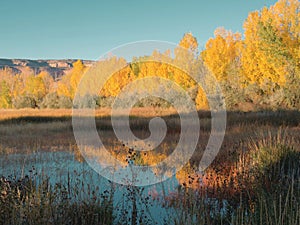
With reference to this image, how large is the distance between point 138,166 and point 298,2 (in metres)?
20.5

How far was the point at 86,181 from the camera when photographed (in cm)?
530

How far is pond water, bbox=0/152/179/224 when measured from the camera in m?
4.52

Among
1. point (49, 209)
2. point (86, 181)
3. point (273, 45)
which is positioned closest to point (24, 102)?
point (273, 45)

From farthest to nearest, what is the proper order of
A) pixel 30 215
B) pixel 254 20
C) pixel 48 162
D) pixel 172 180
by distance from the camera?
pixel 254 20, pixel 48 162, pixel 172 180, pixel 30 215

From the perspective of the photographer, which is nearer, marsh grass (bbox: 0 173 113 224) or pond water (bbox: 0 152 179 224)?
marsh grass (bbox: 0 173 113 224)

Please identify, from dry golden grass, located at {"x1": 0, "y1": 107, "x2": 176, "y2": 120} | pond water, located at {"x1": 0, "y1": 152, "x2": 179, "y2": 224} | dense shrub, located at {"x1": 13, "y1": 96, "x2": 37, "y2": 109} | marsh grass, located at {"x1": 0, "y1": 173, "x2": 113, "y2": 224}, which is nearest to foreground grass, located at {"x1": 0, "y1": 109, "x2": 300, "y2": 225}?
marsh grass, located at {"x1": 0, "y1": 173, "x2": 113, "y2": 224}

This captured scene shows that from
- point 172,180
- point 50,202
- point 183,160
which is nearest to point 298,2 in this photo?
point 183,160

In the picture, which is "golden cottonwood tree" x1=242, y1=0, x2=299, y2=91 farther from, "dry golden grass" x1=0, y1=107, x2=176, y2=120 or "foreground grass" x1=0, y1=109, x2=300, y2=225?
"foreground grass" x1=0, y1=109, x2=300, y2=225

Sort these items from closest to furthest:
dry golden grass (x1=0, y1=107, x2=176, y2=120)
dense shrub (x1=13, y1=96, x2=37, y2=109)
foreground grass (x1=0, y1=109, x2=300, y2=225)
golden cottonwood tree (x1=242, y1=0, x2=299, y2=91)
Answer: foreground grass (x1=0, y1=109, x2=300, y2=225) → golden cottonwood tree (x1=242, y1=0, x2=299, y2=91) → dry golden grass (x1=0, y1=107, x2=176, y2=120) → dense shrub (x1=13, y1=96, x2=37, y2=109)

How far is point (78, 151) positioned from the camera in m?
9.70

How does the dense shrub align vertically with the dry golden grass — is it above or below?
above

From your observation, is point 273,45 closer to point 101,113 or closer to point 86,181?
point 101,113

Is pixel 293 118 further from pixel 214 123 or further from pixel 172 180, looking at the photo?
pixel 172 180

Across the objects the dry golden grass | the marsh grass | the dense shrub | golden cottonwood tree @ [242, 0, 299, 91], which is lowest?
the marsh grass
